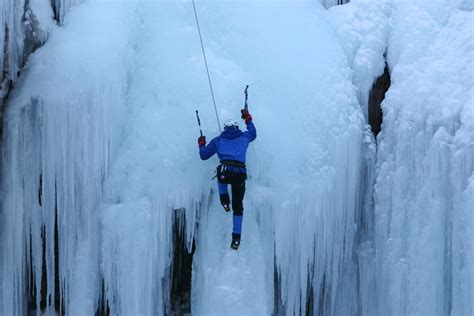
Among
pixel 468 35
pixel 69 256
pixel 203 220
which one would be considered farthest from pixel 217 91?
pixel 468 35

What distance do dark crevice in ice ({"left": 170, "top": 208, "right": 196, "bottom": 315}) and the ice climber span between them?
0.53 m

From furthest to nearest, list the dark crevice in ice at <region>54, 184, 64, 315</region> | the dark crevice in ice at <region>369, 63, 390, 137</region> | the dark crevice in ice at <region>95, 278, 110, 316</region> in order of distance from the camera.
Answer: the dark crevice in ice at <region>369, 63, 390, 137</region> → the dark crevice in ice at <region>95, 278, 110, 316</region> → the dark crevice in ice at <region>54, 184, 64, 315</region>

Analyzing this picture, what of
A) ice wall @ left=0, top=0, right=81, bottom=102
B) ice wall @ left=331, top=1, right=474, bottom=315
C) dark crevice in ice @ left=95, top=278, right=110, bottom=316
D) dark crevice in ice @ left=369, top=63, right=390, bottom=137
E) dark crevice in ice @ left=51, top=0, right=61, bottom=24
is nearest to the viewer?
ice wall @ left=0, top=0, right=81, bottom=102

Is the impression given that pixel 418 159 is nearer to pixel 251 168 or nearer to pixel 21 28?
pixel 251 168

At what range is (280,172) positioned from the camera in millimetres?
5949

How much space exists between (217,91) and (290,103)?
0.75 m

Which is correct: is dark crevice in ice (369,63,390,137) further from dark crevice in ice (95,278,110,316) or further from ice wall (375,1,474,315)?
dark crevice in ice (95,278,110,316)

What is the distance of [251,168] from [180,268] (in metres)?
1.23

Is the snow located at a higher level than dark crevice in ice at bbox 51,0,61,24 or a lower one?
lower

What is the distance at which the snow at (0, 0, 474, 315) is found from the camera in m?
5.66

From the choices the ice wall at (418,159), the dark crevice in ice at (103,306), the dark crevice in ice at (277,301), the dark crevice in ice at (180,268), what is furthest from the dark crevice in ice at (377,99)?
the dark crevice in ice at (103,306)

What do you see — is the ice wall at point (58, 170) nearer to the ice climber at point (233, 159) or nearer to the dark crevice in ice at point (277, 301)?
the ice climber at point (233, 159)

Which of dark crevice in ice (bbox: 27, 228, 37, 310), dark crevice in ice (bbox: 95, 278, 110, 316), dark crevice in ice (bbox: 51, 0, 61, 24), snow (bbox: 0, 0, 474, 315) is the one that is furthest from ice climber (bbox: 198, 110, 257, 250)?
dark crevice in ice (bbox: 51, 0, 61, 24)

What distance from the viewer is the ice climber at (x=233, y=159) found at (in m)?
5.45
